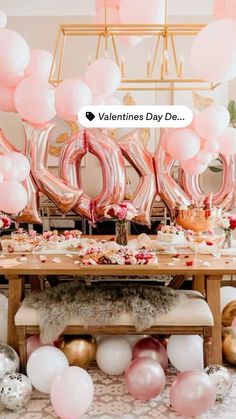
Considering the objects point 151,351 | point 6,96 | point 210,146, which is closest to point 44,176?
point 6,96

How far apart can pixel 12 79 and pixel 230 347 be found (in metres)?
2.03

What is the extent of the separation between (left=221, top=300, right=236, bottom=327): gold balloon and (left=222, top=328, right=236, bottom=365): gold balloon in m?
0.21

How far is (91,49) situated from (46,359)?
11.2 ft

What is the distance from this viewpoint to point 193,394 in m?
2.09

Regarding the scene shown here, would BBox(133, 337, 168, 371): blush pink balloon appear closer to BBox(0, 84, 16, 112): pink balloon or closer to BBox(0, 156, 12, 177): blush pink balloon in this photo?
BBox(0, 156, 12, 177): blush pink balloon

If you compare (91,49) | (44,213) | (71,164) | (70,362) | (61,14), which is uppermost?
(61,14)

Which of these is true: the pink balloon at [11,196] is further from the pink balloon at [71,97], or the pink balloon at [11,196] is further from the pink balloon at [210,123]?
the pink balloon at [210,123]

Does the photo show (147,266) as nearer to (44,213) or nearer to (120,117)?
(120,117)

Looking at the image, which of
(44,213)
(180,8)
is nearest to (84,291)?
(44,213)

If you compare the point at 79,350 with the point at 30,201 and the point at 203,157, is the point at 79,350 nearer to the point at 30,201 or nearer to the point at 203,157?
the point at 30,201

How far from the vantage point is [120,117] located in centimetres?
219

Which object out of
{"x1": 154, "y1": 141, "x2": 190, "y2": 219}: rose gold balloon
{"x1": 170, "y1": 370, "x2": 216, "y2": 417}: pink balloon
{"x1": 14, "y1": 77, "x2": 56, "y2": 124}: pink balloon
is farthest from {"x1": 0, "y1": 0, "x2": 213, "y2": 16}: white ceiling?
{"x1": 170, "y1": 370, "x2": 216, "y2": 417}: pink balloon

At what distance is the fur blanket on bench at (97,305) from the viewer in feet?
7.89

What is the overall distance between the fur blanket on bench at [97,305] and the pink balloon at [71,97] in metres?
1.04
